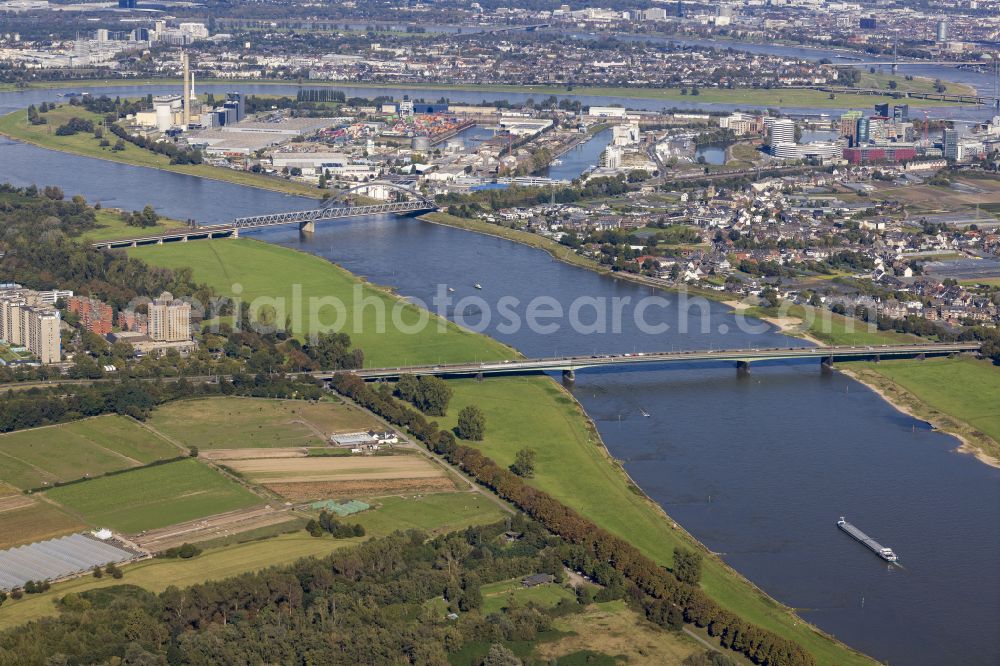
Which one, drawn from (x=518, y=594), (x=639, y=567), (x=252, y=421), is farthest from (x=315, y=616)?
(x=252, y=421)

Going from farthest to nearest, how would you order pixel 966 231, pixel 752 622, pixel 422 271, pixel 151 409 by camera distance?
1. pixel 966 231
2. pixel 422 271
3. pixel 151 409
4. pixel 752 622

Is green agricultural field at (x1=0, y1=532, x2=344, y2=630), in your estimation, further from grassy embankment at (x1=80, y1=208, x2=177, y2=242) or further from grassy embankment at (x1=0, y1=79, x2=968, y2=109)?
grassy embankment at (x1=0, y1=79, x2=968, y2=109)

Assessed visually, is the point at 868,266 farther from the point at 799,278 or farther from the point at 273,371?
the point at 273,371

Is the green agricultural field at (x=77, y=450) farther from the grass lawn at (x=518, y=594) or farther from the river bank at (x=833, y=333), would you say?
the river bank at (x=833, y=333)

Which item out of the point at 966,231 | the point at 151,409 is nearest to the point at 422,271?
the point at 151,409

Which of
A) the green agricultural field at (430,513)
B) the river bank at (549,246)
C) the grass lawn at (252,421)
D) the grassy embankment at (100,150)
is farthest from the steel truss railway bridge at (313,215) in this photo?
the green agricultural field at (430,513)

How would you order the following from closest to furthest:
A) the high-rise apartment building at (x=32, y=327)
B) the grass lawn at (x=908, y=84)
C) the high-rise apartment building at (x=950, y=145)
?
1. the high-rise apartment building at (x=32, y=327)
2. the high-rise apartment building at (x=950, y=145)
3. the grass lawn at (x=908, y=84)

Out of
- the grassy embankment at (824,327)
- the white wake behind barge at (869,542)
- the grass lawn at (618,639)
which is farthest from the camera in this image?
the grassy embankment at (824,327)
